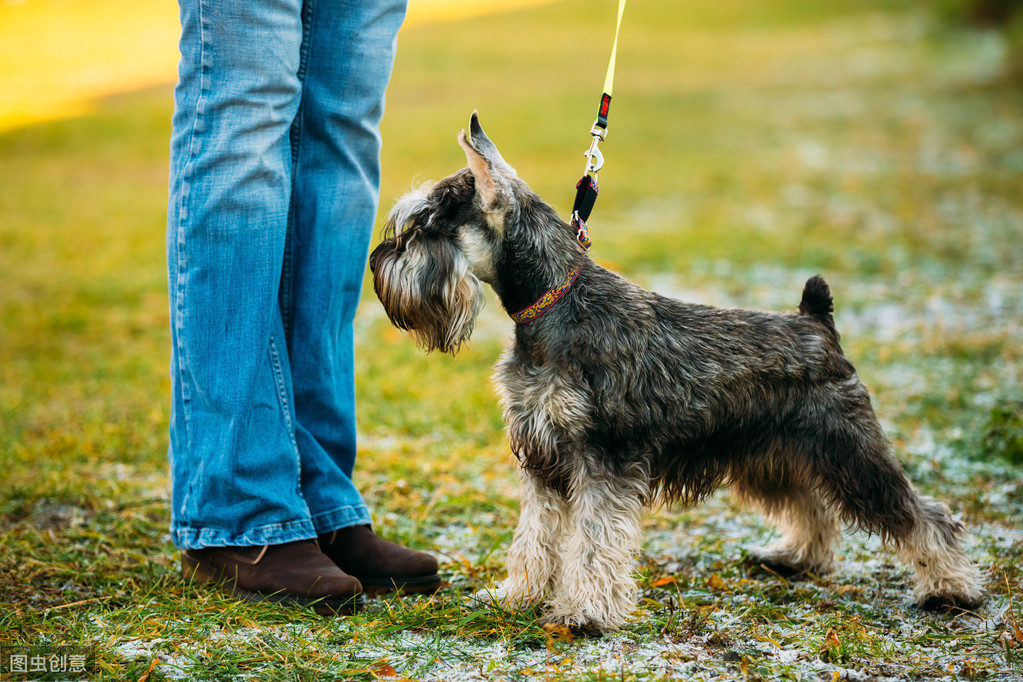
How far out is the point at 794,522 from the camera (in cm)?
363

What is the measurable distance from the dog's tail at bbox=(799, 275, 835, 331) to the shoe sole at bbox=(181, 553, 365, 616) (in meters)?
2.04

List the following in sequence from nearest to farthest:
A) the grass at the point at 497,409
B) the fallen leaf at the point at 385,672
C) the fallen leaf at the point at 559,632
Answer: the fallen leaf at the point at 385,672, the grass at the point at 497,409, the fallen leaf at the point at 559,632

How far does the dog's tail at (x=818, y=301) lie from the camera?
3539 mm

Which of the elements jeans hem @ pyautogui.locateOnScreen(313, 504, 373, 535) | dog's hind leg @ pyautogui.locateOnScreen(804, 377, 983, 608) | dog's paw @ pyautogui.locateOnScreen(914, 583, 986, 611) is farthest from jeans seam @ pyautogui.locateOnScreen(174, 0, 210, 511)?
dog's paw @ pyautogui.locateOnScreen(914, 583, 986, 611)

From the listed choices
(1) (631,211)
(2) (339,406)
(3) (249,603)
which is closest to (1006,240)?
(1) (631,211)

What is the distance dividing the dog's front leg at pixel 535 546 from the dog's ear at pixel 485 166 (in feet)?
3.31

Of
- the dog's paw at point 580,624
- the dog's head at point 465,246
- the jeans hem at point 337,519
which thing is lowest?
the dog's paw at point 580,624

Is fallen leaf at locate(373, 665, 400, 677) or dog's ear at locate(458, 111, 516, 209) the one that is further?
dog's ear at locate(458, 111, 516, 209)

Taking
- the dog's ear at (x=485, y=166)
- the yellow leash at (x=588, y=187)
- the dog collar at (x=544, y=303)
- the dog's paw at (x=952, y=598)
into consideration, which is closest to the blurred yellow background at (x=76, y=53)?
the dog's ear at (x=485, y=166)

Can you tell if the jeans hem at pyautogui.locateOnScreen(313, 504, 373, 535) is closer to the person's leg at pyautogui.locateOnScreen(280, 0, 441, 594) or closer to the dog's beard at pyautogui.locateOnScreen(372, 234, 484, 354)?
the person's leg at pyautogui.locateOnScreen(280, 0, 441, 594)

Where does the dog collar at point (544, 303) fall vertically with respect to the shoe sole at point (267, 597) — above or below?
above

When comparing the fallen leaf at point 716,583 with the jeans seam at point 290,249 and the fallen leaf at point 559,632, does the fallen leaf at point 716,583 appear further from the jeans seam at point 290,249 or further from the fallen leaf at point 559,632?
the jeans seam at point 290,249

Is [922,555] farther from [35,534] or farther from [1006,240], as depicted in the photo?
[1006,240]

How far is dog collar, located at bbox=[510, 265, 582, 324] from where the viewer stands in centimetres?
Answer: 318
